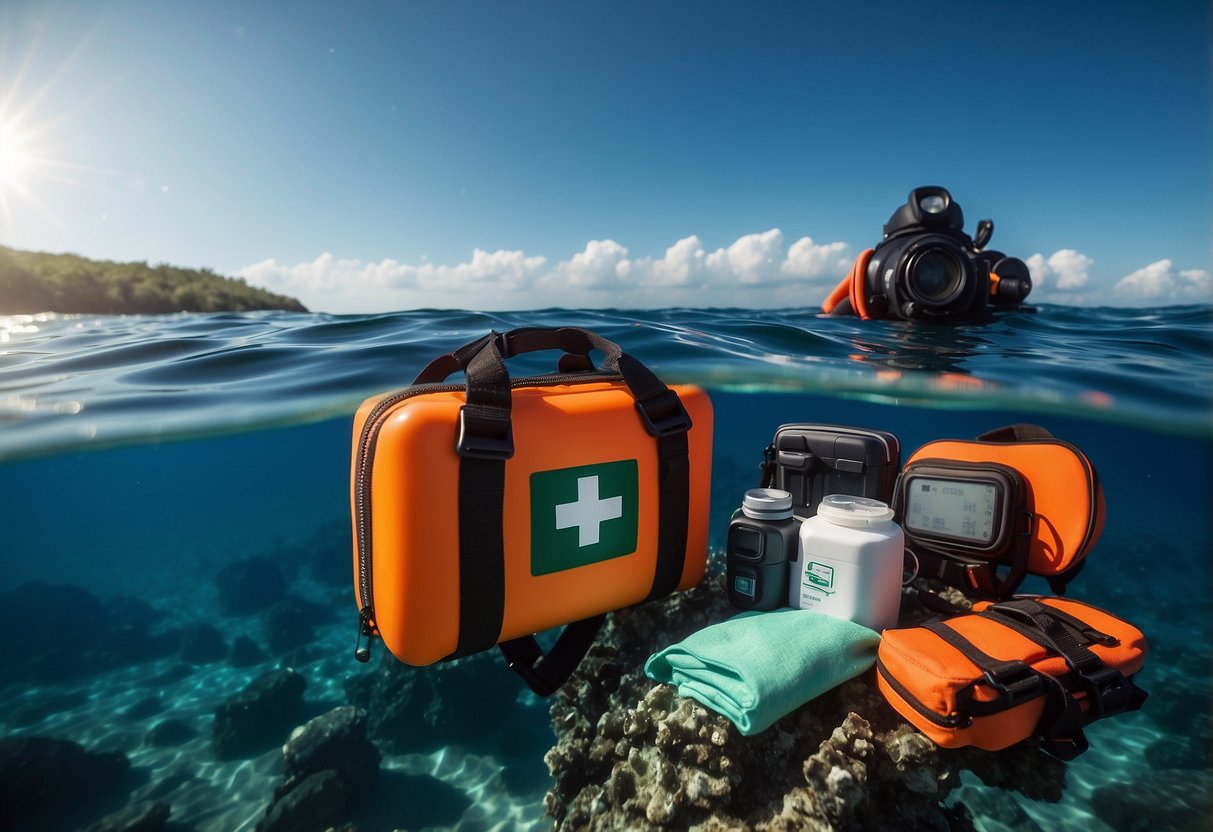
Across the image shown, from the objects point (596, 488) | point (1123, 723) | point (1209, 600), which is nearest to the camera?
point (596, 488)

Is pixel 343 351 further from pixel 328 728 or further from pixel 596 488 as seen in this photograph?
pixel 596 488

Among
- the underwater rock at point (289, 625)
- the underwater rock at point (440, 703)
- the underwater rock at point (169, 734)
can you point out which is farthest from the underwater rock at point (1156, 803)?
the underwater rock at point (289, 625)

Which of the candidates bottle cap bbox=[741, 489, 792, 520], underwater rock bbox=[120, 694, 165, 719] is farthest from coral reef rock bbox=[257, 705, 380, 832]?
bottle cap bbox=[741, 489, 792, 520]

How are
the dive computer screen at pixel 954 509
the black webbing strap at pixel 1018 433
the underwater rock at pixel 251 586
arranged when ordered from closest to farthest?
the dive computer screen at pixel 954 509, the black webbing strap at pixel 1018 433, the underwater rock at pixel 251 586

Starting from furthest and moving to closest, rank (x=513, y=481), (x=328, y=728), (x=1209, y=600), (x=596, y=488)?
(x=1209, y=600)
(x=328, y=728)
(x=596, y=488)
(x=513, y=481)

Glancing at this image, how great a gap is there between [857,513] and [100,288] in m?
19.4

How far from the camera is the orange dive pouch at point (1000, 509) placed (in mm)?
2307

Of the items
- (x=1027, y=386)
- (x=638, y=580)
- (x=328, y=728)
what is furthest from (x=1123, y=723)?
(x=328, y=728)

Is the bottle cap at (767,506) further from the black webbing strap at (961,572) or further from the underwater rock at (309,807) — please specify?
the underwater rock at (309,807)

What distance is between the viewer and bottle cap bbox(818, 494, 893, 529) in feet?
6.81

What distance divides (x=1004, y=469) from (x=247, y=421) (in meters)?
9.92

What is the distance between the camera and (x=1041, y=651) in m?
1.72

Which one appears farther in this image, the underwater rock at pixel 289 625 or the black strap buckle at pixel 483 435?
the underwater rock at pixel 289 625

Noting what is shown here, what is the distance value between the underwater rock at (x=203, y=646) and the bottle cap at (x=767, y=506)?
10.5m
